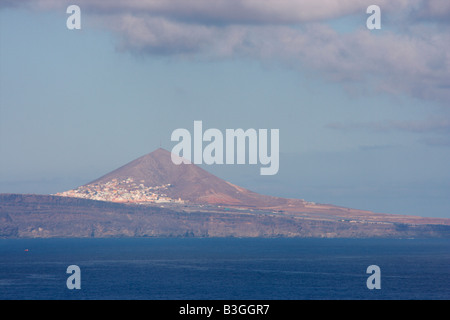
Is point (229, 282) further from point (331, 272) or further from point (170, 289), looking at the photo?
point (331, 272)

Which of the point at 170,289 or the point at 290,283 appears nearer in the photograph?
the point at 170,289
